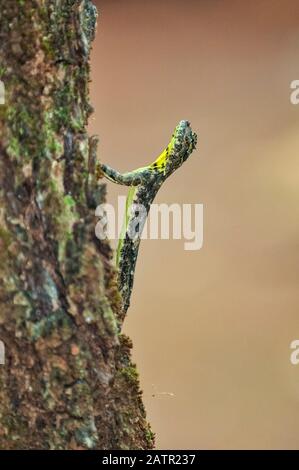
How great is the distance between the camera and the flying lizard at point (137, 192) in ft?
2.63

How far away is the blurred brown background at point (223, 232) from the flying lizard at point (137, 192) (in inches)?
59.3

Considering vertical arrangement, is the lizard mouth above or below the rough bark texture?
above

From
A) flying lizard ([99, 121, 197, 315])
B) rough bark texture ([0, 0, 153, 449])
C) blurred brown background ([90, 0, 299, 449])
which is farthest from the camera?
blurred brown background ([90, 0, 299, 449])

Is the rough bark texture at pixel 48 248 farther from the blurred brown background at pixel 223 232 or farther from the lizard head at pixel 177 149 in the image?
the blurred brown background at pixel 223 232

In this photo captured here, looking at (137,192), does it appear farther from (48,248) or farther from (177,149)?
(48,248)

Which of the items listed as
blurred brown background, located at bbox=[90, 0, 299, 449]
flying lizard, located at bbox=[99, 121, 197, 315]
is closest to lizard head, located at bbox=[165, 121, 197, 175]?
flying lizard, located at bbox=[99, 121, 197, 315]

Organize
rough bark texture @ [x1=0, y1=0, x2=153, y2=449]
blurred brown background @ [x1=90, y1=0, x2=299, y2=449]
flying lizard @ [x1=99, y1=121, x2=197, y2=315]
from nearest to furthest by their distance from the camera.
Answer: rough bark texture @ [x1=0, y1=0, x2=153, y2=449] < flying lizard @ [x1=99, y1=121, x2=197, y2=315] < blurred brown background @ [x1=90, y1=0, x2=299, y2=449]

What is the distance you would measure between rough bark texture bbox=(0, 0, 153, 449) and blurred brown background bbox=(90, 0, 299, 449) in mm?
1765

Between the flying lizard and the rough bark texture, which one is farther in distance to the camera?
the flying lizard

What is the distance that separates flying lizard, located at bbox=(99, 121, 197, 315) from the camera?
2.63 feet

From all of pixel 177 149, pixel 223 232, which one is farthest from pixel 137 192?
pixel 223 232

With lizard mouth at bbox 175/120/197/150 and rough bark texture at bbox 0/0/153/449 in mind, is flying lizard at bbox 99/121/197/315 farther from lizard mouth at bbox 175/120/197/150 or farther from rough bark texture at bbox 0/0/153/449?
rough bark texture at bbox 0/0/153/449

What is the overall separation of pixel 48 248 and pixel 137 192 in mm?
347

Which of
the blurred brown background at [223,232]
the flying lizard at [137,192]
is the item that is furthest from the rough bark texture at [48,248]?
the blurred brown background at [223,232]
